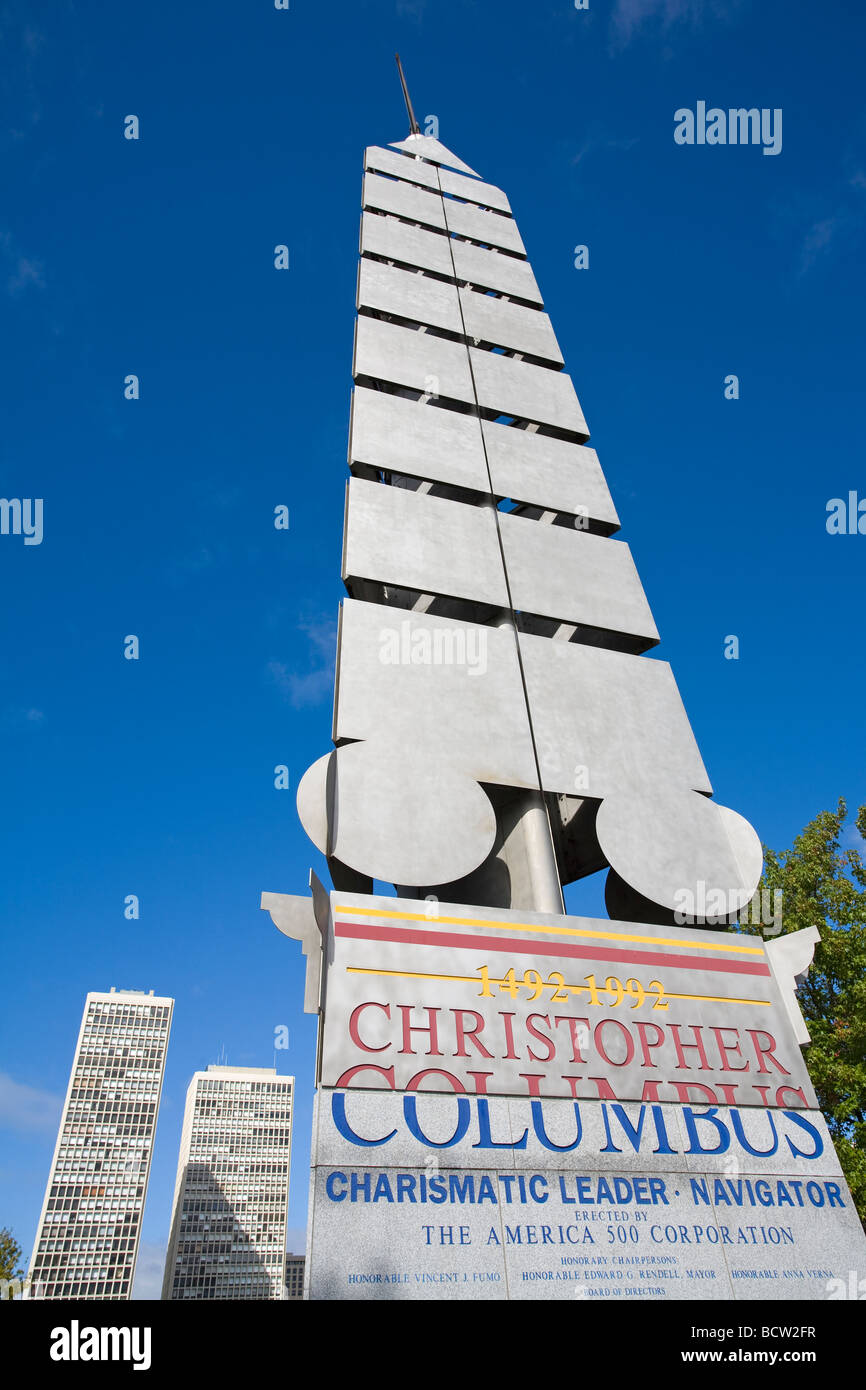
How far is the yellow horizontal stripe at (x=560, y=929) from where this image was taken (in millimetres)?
10594

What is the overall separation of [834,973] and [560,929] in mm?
14786

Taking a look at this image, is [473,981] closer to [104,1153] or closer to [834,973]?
[834,973]

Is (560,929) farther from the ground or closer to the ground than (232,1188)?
closer to the ground

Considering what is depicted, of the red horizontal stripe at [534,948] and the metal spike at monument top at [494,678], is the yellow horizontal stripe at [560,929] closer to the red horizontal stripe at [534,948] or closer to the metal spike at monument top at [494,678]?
the red horizontal stripe at [534,948]

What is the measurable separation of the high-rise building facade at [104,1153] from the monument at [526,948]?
480 ft

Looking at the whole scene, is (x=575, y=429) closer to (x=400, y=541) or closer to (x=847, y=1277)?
(x=400, y=541)

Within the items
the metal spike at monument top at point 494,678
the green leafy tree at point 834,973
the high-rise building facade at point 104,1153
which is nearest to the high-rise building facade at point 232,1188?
the high-rise building facade at point 104,1153

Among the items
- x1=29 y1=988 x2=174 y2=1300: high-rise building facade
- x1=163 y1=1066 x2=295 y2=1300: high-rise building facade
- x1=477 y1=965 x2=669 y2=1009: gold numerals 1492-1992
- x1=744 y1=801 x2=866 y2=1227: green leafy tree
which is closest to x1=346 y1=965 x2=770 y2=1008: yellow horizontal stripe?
x1=477 y1=965 x2=669 y2=1009: gold numerals 1492-1992

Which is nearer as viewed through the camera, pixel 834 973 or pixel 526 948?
pixel 526 948

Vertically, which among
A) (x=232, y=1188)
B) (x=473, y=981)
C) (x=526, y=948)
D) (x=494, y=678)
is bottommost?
(x=473, y=981)

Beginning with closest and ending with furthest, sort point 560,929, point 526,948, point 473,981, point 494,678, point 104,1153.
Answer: point 473,981
point 526,948
point 560,929
point 494,678
point 104,1153

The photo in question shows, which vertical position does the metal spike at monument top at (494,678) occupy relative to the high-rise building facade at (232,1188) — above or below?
below

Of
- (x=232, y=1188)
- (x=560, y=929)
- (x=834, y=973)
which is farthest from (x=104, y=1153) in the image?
(x=560, y=929)

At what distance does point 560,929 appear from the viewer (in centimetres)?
1121
